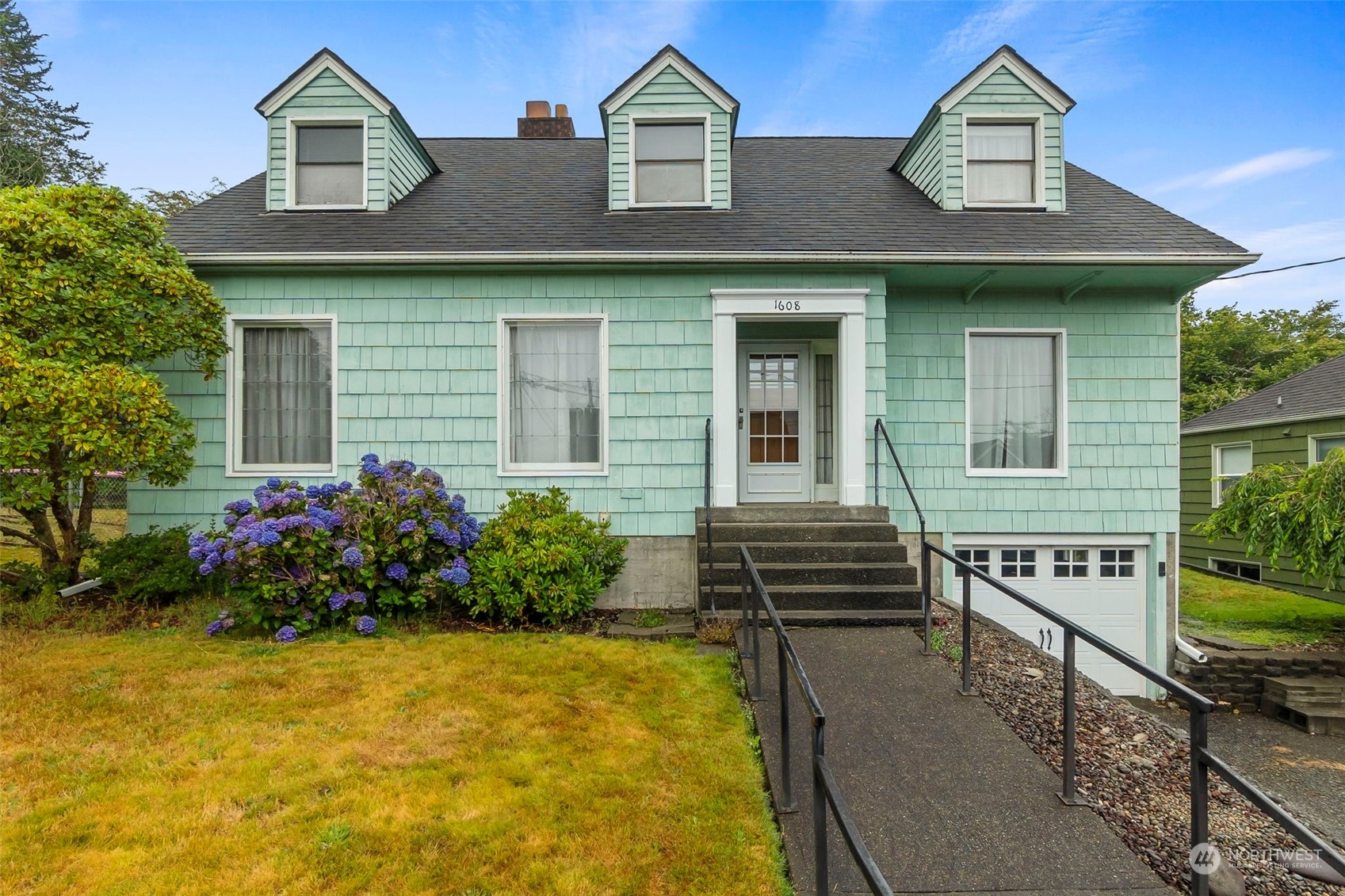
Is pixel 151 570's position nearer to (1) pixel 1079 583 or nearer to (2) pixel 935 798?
(2) pixel 935 798

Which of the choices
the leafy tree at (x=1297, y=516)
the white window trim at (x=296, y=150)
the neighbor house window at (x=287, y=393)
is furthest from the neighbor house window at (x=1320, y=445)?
the white window trim at (x=296, y=150)

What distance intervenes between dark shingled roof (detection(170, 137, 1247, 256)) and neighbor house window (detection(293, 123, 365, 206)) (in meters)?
0.28

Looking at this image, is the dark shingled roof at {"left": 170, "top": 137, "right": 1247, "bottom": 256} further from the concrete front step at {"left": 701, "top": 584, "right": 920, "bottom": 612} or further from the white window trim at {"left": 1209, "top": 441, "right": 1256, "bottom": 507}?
the white window trim at {"left": 1209, "top": 441, "right": 1256, "bottom": 507}

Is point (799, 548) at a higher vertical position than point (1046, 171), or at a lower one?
lower

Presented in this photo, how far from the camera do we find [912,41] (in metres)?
11.2

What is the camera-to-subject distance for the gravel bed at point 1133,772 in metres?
2.69

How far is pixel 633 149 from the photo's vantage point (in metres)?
7.38

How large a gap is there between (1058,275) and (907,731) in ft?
18.0

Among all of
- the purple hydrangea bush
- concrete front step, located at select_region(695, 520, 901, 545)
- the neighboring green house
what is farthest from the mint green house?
the neighboring green house

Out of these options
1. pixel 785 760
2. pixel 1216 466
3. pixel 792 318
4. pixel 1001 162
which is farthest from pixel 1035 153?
pixel 1216 466

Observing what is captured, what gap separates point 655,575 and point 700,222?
4027 millimetres

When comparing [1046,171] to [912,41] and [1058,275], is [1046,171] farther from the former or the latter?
[912,41]

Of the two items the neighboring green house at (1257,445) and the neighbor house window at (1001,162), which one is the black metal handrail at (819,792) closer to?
the neighbor house window at (1001,162)

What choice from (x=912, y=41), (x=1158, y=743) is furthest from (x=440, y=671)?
(x=912, y=41)
